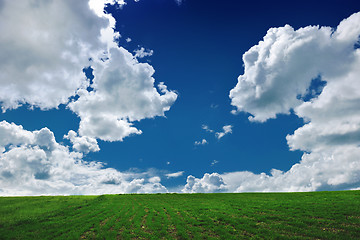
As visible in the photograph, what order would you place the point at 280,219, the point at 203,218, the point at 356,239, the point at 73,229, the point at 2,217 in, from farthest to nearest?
1. the point at 2,217
2. the point at 203,218
3. the point at 280,219
4. the point at 73,229
5. the point at 356,239

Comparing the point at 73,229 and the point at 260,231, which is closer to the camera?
the point at 260,231

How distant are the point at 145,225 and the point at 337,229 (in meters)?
22.9

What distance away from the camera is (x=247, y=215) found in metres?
32.3

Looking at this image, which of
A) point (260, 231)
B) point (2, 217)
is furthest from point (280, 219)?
point (2, 217)

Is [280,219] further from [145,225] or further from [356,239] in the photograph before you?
[145,225]

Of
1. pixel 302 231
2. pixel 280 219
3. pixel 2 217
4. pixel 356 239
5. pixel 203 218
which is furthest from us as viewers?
pixel 2 217

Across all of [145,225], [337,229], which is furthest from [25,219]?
[337,229]

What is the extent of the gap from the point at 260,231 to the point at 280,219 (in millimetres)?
7245

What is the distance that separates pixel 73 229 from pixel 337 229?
31.4 m

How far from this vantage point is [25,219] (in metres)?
32.8

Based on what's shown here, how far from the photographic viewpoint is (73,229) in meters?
26.6

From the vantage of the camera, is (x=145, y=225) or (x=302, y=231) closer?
(x=302, y=231)

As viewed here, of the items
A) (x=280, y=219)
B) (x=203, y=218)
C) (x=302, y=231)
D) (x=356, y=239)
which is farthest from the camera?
(x=203, y=218)

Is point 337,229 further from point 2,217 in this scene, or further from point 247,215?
point 2,217
